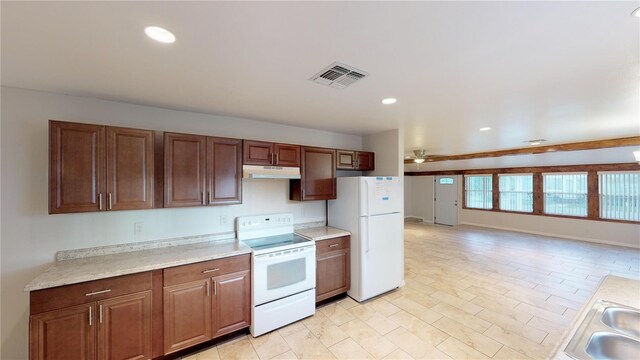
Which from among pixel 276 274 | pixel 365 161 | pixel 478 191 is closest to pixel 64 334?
pixel 276 274

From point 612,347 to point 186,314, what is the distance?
288 centimetres

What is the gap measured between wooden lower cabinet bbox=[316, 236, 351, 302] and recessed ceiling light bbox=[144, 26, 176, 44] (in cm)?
246

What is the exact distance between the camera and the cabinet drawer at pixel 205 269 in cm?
214

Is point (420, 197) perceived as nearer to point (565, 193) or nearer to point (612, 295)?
point (565, 193)

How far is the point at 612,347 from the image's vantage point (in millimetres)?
1201

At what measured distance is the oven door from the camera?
8.23 feet

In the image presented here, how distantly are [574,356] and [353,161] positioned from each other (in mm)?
2947

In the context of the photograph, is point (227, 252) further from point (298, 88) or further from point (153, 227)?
point (298, 88)

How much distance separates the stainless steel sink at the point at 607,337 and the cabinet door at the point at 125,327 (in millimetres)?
2770

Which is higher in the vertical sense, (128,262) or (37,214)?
(37,214)

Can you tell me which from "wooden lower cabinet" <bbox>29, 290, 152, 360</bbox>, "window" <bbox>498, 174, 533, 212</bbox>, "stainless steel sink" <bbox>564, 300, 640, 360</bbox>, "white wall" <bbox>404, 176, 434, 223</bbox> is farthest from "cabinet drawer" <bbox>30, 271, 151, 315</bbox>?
"white wall" <bbox>404, 176, 434, 223</bbox>

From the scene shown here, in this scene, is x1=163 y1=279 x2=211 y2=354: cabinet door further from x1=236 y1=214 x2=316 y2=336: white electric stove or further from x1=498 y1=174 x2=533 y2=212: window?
x1=498 y1=174 x2=533 y2=212: window

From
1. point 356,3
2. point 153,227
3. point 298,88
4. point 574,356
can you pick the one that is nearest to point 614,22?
point 356,3

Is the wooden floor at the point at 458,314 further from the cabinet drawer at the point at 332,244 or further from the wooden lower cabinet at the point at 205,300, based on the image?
the cabinet drawer at the point at 332,244
